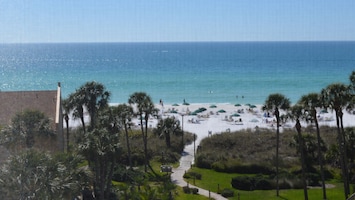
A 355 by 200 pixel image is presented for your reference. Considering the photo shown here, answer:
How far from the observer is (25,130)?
931 inches

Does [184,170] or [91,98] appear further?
[184,170]

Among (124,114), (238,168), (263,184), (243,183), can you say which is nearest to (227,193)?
(243,183)

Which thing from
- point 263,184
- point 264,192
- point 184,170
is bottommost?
point 264,192

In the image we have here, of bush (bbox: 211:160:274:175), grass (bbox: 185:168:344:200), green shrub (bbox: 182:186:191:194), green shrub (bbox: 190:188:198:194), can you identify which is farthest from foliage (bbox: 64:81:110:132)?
bush (bbox: 211:160:274:175)

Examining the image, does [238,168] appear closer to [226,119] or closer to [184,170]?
[184,170]

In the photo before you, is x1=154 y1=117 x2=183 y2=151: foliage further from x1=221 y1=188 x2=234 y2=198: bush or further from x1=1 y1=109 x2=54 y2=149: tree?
x1=1 y1=109 x2=54 y2=149: tree

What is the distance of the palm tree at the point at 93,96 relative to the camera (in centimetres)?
3341

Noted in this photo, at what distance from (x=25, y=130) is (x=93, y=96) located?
10.2 m

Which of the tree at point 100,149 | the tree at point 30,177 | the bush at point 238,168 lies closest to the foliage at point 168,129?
the bush at point 238,168

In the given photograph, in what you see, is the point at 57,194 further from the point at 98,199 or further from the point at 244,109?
the point at 244,109

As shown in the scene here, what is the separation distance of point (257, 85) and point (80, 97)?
268ft

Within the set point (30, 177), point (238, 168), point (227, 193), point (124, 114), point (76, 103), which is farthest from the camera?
point (238, 168)

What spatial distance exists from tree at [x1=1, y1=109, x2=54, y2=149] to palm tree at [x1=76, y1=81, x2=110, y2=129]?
859cm

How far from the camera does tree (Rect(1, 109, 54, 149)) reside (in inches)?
905
